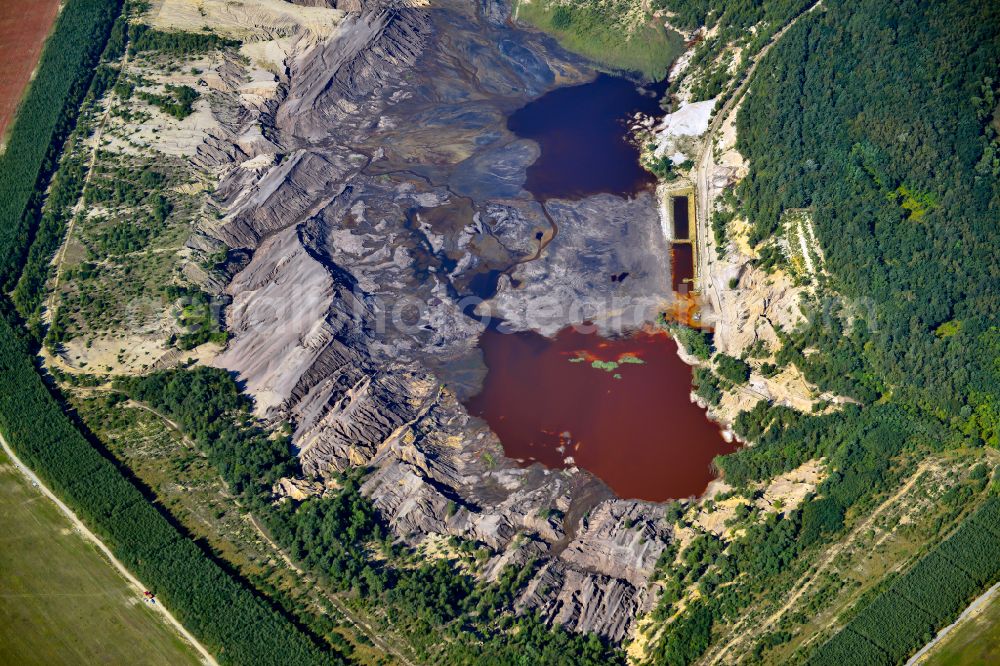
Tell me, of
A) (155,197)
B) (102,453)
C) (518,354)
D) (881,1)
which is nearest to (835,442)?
(518,354)

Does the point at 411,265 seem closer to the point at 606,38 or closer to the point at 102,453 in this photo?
the point at 102,453

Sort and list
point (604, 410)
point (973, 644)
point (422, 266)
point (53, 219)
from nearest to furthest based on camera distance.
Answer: point (973, 644)
point (604, 410)
point (422, 266)
point (53, 219)

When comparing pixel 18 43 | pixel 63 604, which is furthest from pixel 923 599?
pixel 18 43

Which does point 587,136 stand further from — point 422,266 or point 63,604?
point 63,604

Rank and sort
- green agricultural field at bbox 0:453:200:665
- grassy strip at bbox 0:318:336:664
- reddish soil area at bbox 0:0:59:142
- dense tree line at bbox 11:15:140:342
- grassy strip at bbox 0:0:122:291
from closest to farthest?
grassy strip at bbox 0:318:336:664, green agricultural field at bbox 0:453:200:665, dense tree line at bbox 11:15:140:342, grassy strip at bbox 0:0:122:291, reddish soil area at bbox 0:0:59:142

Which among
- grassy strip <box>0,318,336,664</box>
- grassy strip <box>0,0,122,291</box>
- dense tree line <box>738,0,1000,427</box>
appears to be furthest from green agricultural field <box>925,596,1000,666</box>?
grassy strip <box>0,0,122,291</box>

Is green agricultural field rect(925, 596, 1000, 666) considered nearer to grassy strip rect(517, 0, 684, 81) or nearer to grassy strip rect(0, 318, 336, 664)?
grassy strip rect(0, 318, 336, 664)

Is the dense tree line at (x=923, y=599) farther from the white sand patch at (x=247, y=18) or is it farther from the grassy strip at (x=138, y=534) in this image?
the white sand patch at (x=247, y=18)
